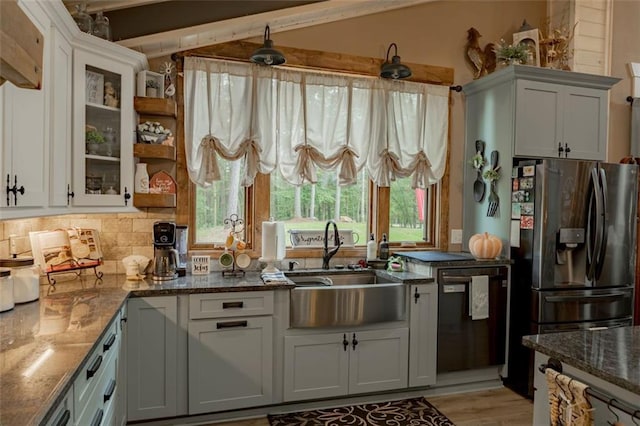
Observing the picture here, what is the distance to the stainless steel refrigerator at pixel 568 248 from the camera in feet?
10.4

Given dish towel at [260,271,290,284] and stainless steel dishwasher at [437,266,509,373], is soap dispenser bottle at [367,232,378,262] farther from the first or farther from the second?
dish towel at [260,271,290,284]

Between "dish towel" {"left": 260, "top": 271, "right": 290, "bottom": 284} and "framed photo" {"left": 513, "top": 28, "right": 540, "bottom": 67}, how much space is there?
265cm

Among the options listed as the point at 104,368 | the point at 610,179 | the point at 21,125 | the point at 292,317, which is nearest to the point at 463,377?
the point at 292,317

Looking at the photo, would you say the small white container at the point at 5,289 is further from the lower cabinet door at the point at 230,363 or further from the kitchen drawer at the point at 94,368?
the lower cabinet door at the point at 230,363

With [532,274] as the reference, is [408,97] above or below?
above

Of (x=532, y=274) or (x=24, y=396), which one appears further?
(x=532, y=274)

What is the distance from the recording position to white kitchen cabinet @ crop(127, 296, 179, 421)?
258 centimetres

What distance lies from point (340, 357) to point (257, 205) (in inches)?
50.6

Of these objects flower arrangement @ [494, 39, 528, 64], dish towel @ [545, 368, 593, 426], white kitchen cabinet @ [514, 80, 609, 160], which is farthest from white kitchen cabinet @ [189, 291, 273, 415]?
flower arrangement @ [494, 39, 528, 64]

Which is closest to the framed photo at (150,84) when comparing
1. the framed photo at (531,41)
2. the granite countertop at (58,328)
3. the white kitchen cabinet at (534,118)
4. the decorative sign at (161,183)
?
the decorative sign at (161,183)

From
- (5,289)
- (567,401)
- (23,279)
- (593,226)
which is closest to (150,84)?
(23,279)

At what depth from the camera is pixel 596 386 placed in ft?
4.73

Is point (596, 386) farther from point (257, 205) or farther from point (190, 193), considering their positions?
point (190, 193)

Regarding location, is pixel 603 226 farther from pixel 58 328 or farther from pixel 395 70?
pixel 58 328
